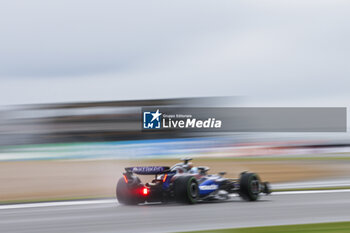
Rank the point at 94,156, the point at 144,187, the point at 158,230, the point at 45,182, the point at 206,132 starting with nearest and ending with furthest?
1. the point at 158,230
2. the point at 144,187
3. the point at 45,182
4. the point at 94,156
5. the point at 206,132

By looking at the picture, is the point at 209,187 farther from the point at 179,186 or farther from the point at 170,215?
the point at 170,215

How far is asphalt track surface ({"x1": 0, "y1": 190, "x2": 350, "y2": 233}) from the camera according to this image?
857 cm

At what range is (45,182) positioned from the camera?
2269 centimetres

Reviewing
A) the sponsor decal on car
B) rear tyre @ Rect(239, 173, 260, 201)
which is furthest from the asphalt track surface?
the sponsor decal on car

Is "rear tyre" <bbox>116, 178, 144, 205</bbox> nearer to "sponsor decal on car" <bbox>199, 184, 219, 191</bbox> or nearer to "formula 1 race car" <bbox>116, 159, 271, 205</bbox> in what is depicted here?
"formula 1 race car" <bbox>116, 159, 271, 205</bbox>

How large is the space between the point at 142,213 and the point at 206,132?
87.2 feet

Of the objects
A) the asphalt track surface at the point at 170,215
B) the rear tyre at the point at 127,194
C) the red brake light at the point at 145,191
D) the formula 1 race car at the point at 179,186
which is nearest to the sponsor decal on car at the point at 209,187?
the formula 1 race car at the point at 179,186

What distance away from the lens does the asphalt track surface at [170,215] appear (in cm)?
857

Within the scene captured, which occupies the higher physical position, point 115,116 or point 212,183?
point 115,116

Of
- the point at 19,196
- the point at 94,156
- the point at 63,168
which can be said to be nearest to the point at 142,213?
the point at 19,196

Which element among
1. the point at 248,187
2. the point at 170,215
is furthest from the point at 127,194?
the point at 248,187

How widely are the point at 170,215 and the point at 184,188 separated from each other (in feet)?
4.76

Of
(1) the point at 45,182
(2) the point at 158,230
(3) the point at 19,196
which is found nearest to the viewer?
(2) the point at 158,230

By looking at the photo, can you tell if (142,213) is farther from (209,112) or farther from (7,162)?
(209,112)
